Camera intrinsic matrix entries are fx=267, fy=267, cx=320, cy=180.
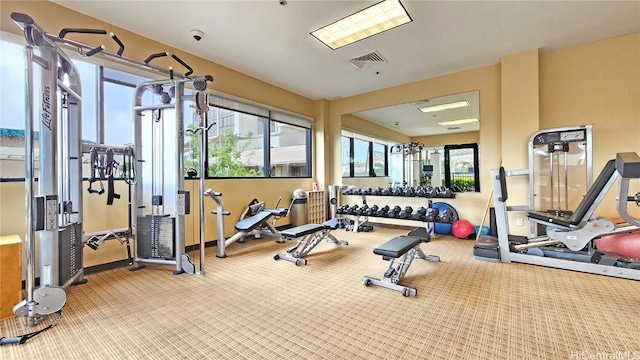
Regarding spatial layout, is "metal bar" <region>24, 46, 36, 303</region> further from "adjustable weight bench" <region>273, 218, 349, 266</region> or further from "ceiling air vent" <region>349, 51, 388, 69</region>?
"ceiling air vent" <region>349, 51, 388, 69</region>

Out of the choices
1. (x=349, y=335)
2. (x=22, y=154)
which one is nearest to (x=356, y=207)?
(x=349, y=335)

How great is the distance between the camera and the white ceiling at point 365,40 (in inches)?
111

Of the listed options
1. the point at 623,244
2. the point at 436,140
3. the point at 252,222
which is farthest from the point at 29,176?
the point at 436,140

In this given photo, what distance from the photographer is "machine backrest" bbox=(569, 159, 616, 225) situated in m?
2.50

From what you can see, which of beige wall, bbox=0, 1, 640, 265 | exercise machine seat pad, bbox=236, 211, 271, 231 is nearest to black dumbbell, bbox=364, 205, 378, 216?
beige wall, bbox=0, 1, 640, 265

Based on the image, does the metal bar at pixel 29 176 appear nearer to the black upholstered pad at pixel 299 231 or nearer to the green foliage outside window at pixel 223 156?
the green foliage outside window at pixel 223 156

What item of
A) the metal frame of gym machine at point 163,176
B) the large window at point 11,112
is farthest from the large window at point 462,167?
the large window at point 11,112

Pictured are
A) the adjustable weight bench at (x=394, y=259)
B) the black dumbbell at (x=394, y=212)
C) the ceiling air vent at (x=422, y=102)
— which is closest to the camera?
the adjustable weight bench at (x=394, y=259)

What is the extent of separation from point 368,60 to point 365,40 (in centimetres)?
62

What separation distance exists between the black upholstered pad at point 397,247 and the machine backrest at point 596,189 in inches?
63.9

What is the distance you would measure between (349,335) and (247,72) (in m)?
4.27

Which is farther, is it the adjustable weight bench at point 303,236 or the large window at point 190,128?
the adjustable weight bench at point 303,236

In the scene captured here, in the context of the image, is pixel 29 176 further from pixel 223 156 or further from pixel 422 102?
pixel 422 102

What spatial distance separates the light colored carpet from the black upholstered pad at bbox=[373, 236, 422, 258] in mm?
358
